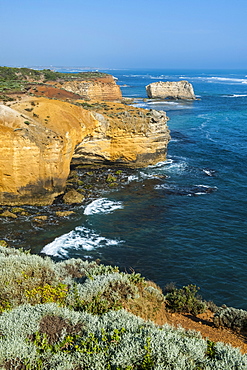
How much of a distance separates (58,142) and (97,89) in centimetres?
5496

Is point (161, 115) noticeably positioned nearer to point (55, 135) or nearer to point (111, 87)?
point (55, 135)

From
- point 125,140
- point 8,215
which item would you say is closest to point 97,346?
point 8,215

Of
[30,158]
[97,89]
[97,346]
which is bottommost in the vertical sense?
[97,346]

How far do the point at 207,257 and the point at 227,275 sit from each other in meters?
1.97

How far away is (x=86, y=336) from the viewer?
23.2 ft

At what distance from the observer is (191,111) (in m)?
81.5

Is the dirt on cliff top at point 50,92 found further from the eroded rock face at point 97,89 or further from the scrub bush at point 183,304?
the scrub bush at point 183,304

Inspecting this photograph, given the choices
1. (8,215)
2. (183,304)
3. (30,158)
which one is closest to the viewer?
(183,304)

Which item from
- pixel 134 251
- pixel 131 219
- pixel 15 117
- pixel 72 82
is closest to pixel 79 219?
pixel 131 219

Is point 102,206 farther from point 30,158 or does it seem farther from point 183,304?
point 183,304

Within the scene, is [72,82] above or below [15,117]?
above

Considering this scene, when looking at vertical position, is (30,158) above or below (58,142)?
below

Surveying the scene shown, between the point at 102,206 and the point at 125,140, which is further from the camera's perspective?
the point at 125,140

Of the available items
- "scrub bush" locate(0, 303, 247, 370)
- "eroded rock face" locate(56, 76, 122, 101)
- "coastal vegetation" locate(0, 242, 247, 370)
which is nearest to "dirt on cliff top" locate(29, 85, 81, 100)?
"eroded rock face" locate(56, 76, 122, 101)
